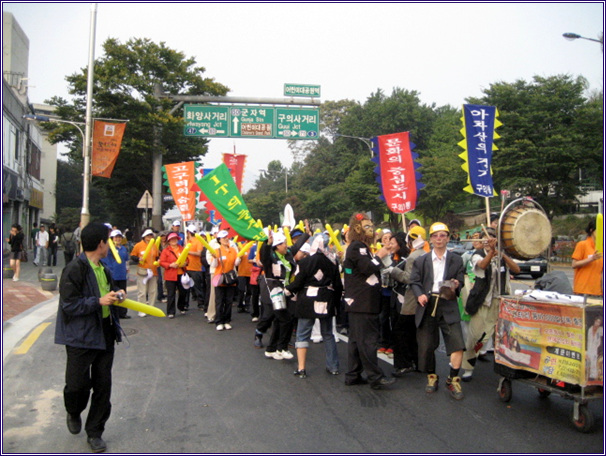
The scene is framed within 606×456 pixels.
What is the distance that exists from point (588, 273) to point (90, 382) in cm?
610

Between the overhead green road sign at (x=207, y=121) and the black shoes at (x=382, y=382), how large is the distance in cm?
1655

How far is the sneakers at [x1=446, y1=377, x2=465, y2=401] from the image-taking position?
18.3 feet

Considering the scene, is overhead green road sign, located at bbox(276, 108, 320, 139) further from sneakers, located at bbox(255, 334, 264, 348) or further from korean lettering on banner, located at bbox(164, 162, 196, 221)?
sneakers, located at bbox(255, 334, 264, 348)

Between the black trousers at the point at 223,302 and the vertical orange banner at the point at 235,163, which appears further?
the vertical orange banner at the point at 235,163

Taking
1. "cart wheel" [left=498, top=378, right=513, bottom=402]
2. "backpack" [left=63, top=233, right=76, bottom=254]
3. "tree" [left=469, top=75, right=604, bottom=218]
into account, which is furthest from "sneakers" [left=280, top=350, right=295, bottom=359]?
"tree" [left=469, top=75, right=604, bottom=218]

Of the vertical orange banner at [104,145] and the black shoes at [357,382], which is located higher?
the vertical orange banner at [104,145]

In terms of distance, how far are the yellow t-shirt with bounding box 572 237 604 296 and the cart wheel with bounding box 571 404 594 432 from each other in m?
2.77

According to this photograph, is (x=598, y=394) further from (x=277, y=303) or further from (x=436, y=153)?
(x=436, y=153)

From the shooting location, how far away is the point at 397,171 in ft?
34.1

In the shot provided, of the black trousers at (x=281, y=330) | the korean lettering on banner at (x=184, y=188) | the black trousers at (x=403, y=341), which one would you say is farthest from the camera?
the korean lettering on banner at (x=184, y=188)

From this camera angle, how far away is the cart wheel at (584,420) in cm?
454

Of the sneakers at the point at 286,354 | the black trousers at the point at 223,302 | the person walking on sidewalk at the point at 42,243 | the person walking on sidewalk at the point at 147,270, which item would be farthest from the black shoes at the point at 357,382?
the person walking on sidewalk at the point at 42,243

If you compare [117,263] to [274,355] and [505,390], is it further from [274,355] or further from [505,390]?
[505,390]

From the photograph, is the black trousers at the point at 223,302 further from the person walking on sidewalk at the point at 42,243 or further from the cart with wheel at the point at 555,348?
the person walking on sidewalk at the point at 42,243
